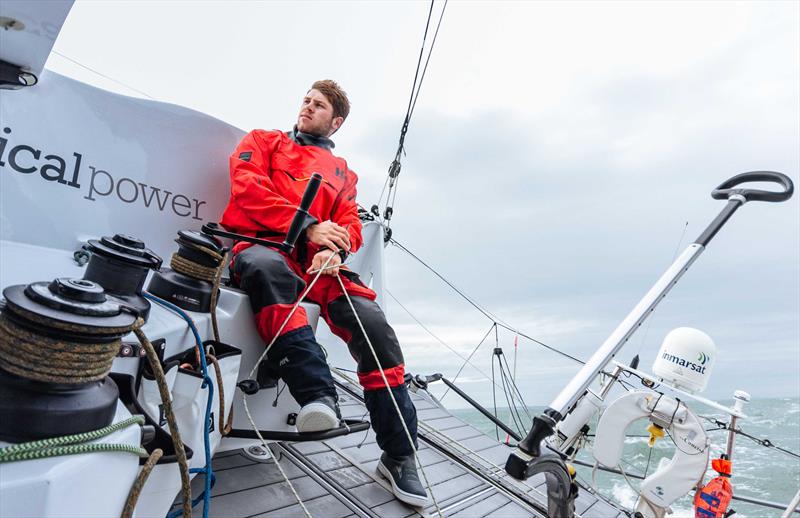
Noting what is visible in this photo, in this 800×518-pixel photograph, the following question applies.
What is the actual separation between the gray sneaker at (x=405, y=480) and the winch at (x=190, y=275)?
3.84 ft

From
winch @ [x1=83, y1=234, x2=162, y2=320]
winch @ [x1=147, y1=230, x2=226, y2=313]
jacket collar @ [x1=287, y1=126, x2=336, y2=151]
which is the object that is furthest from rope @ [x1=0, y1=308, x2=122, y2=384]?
jacket collar @ [x1=287, y1=126, x2=336, y2=151]

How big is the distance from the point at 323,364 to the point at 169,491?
0.76m

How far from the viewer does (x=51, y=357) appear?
622mm

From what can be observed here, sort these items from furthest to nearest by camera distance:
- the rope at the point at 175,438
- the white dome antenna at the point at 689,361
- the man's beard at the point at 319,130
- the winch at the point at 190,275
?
the white dome antenna at the point at 689,361
the man's beard at the point at 319,130
the winch at the point at 190,275
the rope at the point at 175,438

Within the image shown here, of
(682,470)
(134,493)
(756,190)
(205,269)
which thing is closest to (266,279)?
(205,269)

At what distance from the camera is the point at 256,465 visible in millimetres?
2064

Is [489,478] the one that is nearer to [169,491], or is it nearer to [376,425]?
[376,425]

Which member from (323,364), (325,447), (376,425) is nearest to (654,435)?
(376,425)

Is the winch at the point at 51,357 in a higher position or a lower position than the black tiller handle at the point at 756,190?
lower

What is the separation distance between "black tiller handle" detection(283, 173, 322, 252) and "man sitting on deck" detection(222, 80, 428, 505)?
113 mm

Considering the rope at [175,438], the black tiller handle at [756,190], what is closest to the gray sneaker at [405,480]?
the rope at [175,438]

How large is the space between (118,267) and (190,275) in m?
0.44

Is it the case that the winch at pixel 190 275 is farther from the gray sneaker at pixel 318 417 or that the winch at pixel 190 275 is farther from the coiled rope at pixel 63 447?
the coiled rope at pixel 63 447

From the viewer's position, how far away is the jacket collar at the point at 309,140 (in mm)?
2410
